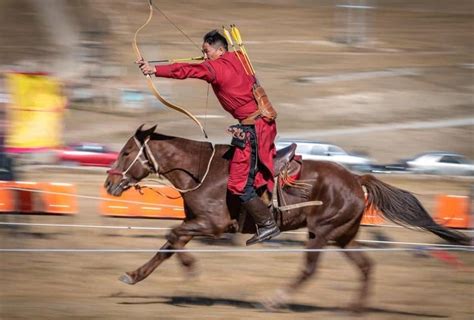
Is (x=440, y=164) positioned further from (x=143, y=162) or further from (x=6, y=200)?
(x=143, y=162)

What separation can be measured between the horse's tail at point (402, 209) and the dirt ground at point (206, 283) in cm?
65

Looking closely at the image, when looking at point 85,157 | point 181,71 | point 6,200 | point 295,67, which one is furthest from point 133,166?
point 295,67

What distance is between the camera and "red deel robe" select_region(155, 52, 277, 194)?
23.0ft

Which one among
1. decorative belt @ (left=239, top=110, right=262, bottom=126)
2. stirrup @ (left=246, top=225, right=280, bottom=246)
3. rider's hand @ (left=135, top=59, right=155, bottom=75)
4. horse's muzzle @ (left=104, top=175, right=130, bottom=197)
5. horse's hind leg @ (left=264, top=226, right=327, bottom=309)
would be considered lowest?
horse's hind leg @ (left=264, top=226, right=327, bottom=309)

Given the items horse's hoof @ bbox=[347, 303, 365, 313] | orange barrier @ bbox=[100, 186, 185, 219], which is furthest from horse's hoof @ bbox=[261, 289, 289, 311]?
orange barrier @ bbox=[100, 186, 185, 219]

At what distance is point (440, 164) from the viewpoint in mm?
20828

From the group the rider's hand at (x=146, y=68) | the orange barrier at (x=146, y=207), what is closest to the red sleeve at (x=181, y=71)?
the rider's hand at (x=146, y=68)

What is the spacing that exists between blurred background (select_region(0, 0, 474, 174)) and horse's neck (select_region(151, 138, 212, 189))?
1149 centimetres

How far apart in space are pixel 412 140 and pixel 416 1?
17.9 metres

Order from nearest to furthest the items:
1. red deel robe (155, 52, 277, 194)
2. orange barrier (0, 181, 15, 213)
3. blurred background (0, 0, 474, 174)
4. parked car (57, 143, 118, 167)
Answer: red deel robe (155, 52, 277, 194)
orange barrier (0, 181, 15, 213)
parked car (57, 143, 118, 167)
blurred background (0, 0, 474, 174)

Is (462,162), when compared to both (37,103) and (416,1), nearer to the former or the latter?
Answer: (37,103)

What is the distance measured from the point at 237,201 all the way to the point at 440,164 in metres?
14.3

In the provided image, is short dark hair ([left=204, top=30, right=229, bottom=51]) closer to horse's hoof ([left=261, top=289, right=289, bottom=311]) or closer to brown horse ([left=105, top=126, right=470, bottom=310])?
brown horse ([left=105, top=126, right=470, bottom=310])

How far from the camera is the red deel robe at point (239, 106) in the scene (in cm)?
702
